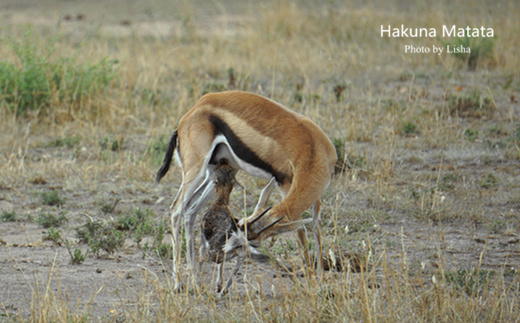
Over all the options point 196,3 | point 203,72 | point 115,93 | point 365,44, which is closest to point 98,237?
point 115,93

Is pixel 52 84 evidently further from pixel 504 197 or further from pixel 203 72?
pixel 504 197

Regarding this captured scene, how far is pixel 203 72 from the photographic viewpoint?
435 inches

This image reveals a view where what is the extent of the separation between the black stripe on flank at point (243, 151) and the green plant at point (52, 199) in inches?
97.7

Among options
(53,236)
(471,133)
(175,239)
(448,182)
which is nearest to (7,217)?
(53,236)

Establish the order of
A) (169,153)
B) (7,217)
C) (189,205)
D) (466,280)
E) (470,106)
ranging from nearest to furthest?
(466,280) < (189,205) < (169,153) < (7,217) < (470,106)

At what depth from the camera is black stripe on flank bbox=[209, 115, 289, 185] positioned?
4.40 meters

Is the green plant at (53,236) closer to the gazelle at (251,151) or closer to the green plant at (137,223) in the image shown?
the green plant at (137,223)

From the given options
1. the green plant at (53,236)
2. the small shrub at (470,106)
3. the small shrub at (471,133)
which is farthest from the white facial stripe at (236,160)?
the small shrub at (470,106)

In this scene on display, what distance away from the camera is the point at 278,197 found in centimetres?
662

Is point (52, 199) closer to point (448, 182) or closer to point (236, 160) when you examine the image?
point (236, 160)

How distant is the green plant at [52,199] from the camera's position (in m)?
6.46

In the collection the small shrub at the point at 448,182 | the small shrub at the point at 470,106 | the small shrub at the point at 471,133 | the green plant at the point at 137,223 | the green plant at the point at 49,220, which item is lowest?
the green plant at the point at 49,220

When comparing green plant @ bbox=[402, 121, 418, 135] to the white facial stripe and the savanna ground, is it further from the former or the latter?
the white facial stripe

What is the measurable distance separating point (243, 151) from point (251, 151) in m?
A: 0.06
